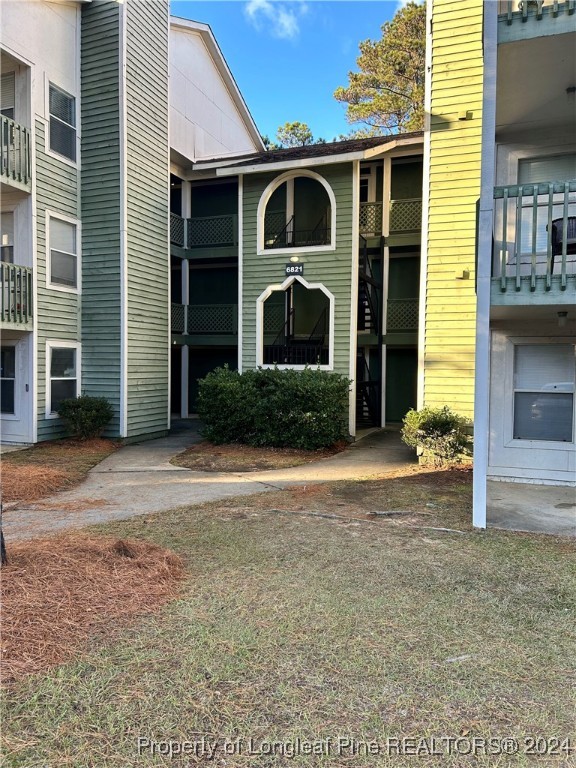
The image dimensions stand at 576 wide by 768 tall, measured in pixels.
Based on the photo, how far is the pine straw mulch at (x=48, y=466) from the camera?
22.0 feet

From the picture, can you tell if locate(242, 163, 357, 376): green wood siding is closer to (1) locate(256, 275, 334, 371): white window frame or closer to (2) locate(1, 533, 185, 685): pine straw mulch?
(1) locate(256, 275, 334, 371): white window frame

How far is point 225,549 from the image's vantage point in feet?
14.9

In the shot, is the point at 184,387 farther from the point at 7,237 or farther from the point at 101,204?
the point at 7,237

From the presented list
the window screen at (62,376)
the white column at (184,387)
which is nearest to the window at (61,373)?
the window screen at (62,376)

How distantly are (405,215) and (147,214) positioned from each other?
279 inches

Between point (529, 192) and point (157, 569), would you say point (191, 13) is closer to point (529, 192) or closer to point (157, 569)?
point (529, 192)

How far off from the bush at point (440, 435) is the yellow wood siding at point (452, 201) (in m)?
0.38

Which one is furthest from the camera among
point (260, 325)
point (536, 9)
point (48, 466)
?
point (260, 325)

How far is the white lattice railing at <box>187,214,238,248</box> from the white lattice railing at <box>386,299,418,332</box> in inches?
207

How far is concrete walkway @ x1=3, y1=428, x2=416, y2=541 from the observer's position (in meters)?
5.61

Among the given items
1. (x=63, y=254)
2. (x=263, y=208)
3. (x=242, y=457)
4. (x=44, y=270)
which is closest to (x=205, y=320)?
(x=263, y=208)

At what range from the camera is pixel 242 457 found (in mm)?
9555

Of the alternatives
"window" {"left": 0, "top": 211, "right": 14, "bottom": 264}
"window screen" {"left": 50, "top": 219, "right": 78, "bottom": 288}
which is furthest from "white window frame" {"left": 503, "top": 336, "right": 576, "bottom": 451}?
"window" {"left": 0, "top": 211, "right": 14, "bottom": 264}

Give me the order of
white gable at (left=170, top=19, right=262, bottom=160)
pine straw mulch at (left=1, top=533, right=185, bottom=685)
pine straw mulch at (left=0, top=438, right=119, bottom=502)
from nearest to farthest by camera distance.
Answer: pine straw mulch at (left=1, top=533, right=185, bottom=685), pine straw mulch at (left=0, top=438, right=119, bottom=502), white gable at (left=170, top=19, right=262, bottom=160)
